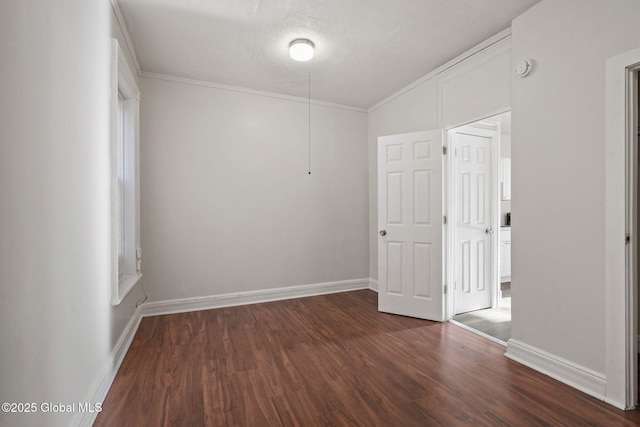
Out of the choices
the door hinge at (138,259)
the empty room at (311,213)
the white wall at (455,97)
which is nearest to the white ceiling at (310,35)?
the empty room at (311,213)

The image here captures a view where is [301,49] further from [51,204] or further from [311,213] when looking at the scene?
[51,204]

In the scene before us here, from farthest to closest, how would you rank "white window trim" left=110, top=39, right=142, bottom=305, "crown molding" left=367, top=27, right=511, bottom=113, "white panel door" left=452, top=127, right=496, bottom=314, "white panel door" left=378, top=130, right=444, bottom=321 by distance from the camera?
1. "white panel door" left=452, top=127, right=496, bottom=314
2. "white panel door" left=378, top=130, right=444, bottom=321
3. "white window trim" left=110, top=39, right=142, bottom=305
4. "crown molding" left=367, top=27, right=511, bottom=113

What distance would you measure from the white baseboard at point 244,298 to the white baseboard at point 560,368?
94.3 inches

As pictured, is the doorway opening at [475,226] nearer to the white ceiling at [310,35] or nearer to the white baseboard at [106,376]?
the white ceiling at [310,35]

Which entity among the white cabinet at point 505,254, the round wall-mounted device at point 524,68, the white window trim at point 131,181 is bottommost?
the white cabinet at point 505,254

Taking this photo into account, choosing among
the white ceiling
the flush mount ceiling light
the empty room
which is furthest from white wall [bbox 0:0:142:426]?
the flush mount ceiling light

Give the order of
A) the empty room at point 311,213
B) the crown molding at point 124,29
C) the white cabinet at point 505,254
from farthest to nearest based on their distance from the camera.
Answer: the white cabinet at point 505,254
the crown molding at point 124,29
the empty room at point 311,213

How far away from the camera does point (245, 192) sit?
4027 mm

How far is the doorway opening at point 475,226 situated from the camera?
11.4ft

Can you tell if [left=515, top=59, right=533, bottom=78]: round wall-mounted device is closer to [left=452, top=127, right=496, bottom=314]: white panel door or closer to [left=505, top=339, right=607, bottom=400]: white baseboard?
[left=452, top=127, right=496, bottom=314]: white panel door

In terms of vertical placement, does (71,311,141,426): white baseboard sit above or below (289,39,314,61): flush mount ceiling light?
below

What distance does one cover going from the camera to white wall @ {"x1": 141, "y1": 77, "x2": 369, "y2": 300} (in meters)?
3.62

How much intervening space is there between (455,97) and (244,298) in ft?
11.4

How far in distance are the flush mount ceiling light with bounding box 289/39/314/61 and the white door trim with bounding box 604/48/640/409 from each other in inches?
88.9
